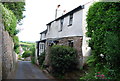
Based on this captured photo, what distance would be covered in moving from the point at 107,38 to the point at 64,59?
19.1ft

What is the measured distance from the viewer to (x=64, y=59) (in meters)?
10.5

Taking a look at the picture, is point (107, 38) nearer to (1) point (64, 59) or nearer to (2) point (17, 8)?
(1) point (64, 59)

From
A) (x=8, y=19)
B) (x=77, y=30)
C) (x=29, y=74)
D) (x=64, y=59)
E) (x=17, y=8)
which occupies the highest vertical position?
(x=17, y=8)

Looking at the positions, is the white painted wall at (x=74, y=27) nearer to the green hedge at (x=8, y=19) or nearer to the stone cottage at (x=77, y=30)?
the stone cottage at (x=77, y=30)

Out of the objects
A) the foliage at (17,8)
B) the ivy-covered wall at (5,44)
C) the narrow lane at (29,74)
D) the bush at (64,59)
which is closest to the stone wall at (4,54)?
the ivy-covered wall at (5,44)

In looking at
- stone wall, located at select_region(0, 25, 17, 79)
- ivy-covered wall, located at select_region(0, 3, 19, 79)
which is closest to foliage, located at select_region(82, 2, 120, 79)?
stone wall, located at select_region(0, 25, 17, 79)

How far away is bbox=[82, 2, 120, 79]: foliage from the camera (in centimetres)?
483

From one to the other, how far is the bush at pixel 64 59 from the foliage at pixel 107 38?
3.22 metres

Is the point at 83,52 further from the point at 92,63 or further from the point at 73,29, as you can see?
the point at 92,63

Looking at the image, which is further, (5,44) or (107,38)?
(5,44)

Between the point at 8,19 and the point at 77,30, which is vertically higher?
the point at 8,19

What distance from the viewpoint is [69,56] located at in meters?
10.6

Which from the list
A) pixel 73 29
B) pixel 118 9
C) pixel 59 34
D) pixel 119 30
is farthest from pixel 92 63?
pixel 59 34

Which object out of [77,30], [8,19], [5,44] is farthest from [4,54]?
[77,30]
